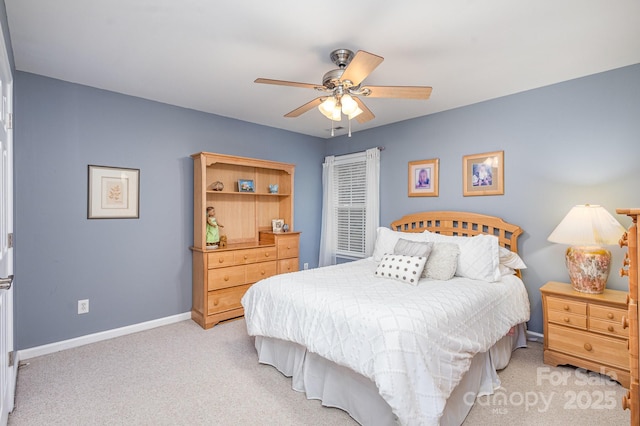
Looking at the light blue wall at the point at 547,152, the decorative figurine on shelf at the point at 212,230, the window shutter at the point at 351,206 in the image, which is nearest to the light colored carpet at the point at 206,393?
the light blue wall at the point at 547,152

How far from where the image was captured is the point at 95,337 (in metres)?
3.13

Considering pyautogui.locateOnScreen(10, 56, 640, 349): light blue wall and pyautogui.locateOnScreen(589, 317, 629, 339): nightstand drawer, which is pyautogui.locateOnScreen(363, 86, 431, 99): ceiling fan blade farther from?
pyautogui.locateOnScreen(589, 317, 629, 339): nightstand drawer

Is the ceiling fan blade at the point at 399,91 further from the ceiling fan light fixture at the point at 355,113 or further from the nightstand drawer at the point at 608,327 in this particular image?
the nightstand drawer at the point at 608,327

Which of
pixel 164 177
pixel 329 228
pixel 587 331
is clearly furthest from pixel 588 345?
pixel 164 177

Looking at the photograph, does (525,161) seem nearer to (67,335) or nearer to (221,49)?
(221,49)

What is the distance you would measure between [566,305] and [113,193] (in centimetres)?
427

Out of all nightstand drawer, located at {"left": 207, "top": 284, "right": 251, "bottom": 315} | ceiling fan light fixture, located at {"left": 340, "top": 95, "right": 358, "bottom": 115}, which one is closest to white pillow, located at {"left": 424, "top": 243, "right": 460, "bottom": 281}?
ceiling fan light fixture, located at {"left": 340, "top": 95, "right": 358, "bottom": 115}

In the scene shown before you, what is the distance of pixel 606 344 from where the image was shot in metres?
2.41

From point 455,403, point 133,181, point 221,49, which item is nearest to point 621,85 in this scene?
point 455,403

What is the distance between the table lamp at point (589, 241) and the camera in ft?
8.13

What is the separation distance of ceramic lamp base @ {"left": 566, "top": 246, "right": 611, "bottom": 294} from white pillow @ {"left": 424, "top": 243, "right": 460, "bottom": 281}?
917 millimetres

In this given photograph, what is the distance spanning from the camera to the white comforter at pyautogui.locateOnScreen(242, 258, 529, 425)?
1667 mm

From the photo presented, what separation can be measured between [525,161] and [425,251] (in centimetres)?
145

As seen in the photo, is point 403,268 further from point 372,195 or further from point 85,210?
point 85,210
